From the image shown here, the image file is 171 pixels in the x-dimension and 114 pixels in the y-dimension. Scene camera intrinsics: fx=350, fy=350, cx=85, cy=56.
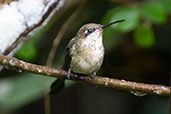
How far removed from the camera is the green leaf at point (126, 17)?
127 inches

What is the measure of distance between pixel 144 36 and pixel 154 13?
0.87ft

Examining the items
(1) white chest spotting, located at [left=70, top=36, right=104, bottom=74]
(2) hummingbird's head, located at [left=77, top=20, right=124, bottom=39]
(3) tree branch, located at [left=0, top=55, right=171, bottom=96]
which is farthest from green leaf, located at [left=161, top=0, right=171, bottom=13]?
(3) tree branch, located at [left=0, top=55, right=171, bottom=96]

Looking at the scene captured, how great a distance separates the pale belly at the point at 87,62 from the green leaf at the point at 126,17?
0.71 m

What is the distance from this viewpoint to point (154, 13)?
3.29 meters

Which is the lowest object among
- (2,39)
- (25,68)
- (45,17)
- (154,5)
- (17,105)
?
(17,105)

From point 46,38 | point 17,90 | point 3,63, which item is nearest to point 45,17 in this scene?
point 3,63

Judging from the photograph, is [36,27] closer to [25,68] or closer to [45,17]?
[45,17]

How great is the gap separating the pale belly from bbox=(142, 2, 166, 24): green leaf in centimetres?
90

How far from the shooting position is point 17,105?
3.87 metres

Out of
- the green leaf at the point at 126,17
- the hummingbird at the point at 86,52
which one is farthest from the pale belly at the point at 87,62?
the green leaf at the point at 126,17

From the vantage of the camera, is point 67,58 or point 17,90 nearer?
point 67,58

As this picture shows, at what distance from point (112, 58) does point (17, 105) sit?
4.65 ft

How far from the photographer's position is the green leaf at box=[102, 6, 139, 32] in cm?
322

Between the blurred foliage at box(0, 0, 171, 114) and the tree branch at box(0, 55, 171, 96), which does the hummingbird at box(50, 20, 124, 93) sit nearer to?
the tree branch at box(0, 55, 171, 96)
